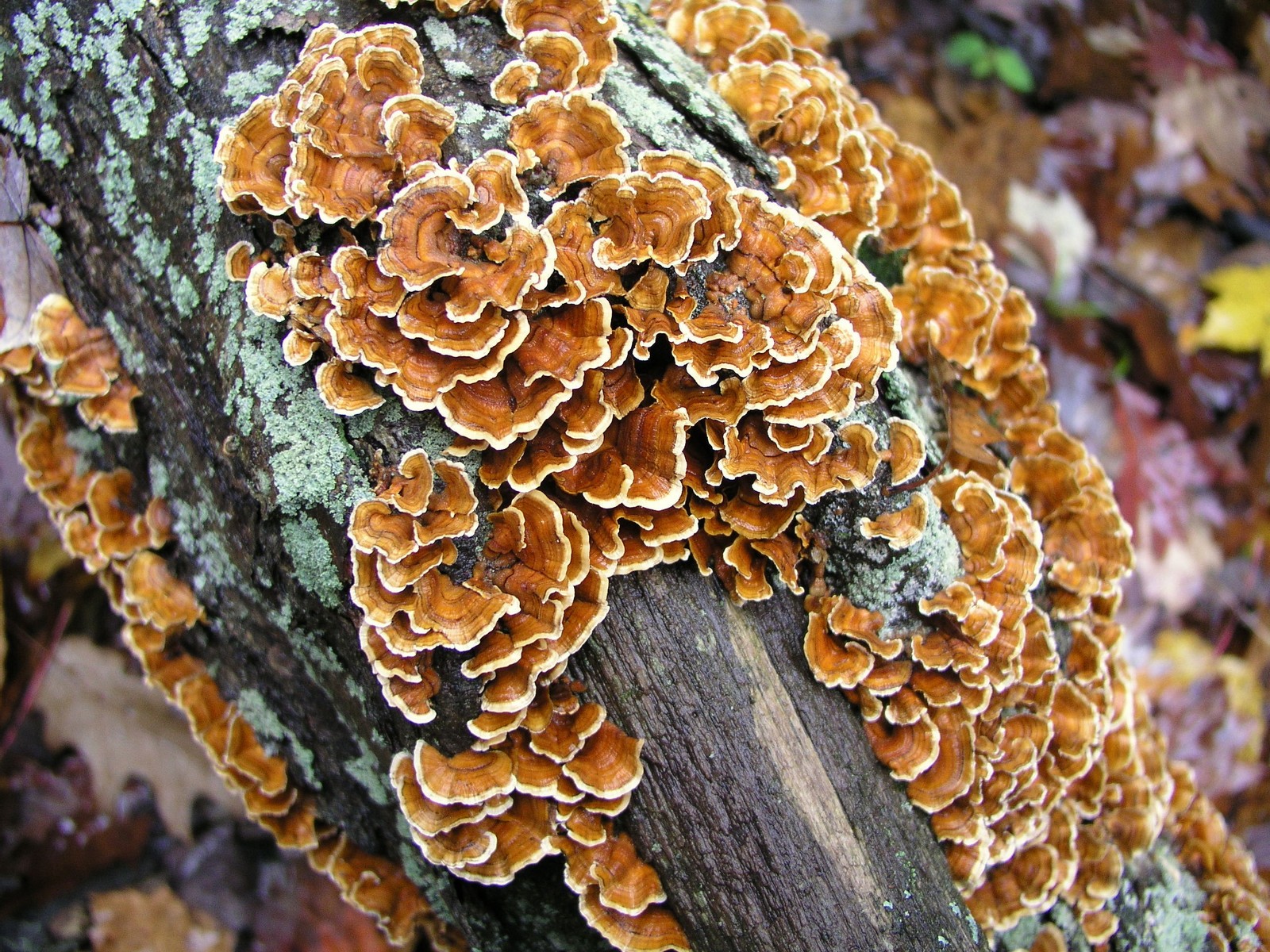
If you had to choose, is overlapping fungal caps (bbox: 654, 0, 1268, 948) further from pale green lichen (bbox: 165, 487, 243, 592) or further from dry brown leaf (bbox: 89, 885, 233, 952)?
dry brown leaf (bbox: 89, 885, 233, 952)

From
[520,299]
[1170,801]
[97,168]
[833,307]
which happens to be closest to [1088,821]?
[1170,801]

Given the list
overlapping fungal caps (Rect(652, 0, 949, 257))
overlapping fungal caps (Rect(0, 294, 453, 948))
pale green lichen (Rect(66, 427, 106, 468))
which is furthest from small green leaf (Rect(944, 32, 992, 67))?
pale green lichen (Rect(66, 427, 106, 468))

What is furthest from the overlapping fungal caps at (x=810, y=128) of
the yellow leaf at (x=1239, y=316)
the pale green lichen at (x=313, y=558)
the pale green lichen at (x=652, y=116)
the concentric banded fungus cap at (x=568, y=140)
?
the yellow leaf at (x=1239, y=316)

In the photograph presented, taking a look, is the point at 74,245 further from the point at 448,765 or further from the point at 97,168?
the point at 448,765

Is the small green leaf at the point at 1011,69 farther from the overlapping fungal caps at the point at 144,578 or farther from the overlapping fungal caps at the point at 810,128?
the overlapping fungal caps at the point at 144,578

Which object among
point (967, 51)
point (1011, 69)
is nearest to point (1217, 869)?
point (1011, 69)
